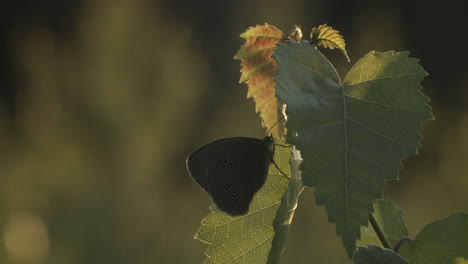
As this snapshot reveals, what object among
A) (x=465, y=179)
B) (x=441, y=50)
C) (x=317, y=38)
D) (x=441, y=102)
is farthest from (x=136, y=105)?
(x=317, y=38)

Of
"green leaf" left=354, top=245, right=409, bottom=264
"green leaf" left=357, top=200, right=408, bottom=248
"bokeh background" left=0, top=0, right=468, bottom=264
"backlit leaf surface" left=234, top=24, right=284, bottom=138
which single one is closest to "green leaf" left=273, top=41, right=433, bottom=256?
"green leaf" left=354, top=245, right=409, bottom=264

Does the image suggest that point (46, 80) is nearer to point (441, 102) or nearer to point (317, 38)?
point (441, 102)

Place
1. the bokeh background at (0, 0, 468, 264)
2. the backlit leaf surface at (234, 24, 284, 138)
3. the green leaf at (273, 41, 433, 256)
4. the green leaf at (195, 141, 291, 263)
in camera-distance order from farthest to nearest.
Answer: the bokeh background at (0, 0, 468, 264) < the backlit leaf surface at (234, 24, 284, 138) < the green leaf at (195, 141, 291, 263) < the green leaf at (273, 41, 433, 256)

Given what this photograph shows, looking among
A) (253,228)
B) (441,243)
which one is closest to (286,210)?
(253,228)

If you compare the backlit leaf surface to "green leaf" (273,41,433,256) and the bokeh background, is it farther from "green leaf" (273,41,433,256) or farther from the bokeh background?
the bokeh background

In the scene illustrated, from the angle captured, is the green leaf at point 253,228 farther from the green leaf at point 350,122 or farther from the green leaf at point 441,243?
the green leaf at point 441,243

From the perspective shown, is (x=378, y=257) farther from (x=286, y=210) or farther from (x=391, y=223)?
(x=391, y=223)

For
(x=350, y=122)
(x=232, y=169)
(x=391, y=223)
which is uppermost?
(x=350, y=122)
